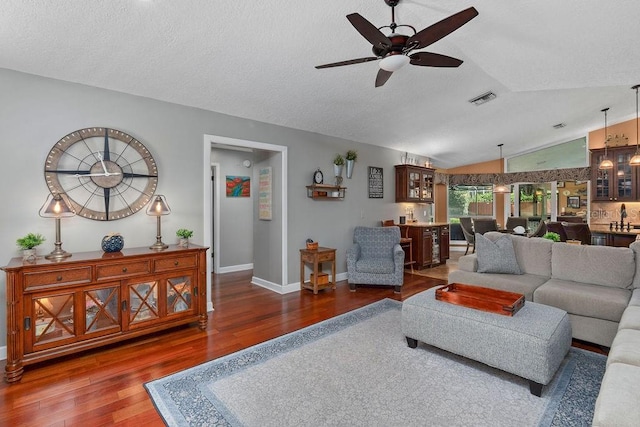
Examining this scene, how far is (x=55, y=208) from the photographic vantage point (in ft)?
8.52

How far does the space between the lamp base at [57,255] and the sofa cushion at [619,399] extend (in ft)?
11.5

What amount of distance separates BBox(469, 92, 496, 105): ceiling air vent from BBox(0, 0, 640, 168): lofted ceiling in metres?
0.10

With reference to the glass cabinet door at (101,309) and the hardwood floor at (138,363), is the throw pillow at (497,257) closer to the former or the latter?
the hardwood floor at (138,363)

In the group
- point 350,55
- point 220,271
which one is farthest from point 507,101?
point 220,271

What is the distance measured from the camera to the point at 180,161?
A: 356 cm

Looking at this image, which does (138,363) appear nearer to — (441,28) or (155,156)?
(155,156)

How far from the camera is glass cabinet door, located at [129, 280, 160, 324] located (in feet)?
9.27

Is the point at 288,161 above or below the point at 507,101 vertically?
below

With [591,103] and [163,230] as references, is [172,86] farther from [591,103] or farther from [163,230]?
[591,103]

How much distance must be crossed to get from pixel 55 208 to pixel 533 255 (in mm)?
4800

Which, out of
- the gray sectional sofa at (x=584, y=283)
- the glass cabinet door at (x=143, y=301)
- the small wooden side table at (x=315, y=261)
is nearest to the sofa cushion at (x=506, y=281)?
the gray sectional sofa at (x=584, y=283)

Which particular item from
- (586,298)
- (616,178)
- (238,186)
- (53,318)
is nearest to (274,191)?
(238,186)

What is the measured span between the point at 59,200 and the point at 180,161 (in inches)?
47.6

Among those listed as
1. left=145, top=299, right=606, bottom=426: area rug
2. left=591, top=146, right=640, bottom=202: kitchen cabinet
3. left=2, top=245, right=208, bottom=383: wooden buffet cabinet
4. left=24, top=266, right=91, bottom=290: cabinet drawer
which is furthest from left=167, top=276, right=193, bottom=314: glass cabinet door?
left=591, top=146, right=640, bottom=202: kitchen cabinet
